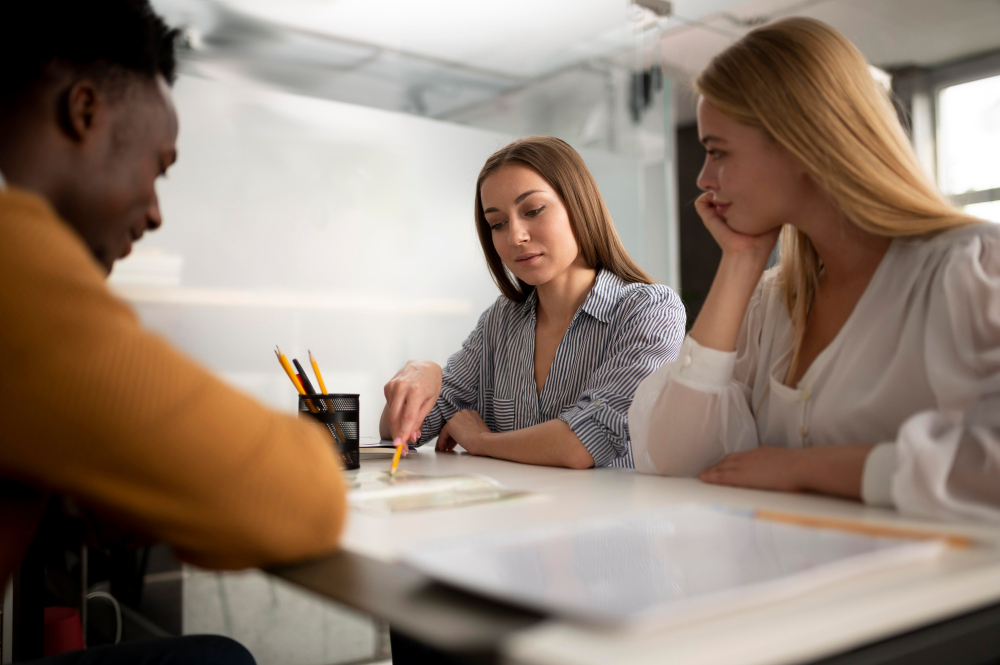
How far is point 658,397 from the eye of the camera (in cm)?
111

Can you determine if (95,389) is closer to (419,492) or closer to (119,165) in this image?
(119,165)

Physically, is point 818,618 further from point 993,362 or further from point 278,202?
point 278,202

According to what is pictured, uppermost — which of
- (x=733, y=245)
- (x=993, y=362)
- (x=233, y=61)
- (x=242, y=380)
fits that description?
(x=233, y=61)

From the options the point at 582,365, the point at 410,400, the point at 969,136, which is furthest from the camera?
the point at 969,136

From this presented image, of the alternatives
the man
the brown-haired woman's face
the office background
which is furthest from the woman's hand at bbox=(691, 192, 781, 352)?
the office background

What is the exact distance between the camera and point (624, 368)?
135cm

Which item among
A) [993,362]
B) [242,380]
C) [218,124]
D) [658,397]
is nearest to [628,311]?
[658,397]

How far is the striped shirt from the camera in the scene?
1.28 meters

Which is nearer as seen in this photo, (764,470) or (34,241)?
(34,241)

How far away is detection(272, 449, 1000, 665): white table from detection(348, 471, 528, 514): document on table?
0.03m

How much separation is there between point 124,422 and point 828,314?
91 centimetres

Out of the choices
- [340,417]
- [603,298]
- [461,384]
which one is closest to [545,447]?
[340,417]

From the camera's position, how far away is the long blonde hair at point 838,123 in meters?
0.94

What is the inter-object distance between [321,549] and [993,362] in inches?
27.3
